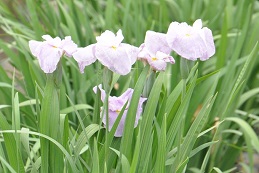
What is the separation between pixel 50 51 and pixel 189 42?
0.26 meters

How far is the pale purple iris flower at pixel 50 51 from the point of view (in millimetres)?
Answer: 1193

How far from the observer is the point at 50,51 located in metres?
1.21

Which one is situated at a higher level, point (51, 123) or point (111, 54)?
point (111, 54)

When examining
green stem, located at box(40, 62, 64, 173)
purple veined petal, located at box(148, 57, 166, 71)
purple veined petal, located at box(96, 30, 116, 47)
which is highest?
purple veined petal, located at box(96, 30, 116, 47)

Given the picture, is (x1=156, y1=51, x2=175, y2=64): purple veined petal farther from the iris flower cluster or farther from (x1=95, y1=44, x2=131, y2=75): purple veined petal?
(x1=95, y1=44, x2=131, y2=75): purple veined petal

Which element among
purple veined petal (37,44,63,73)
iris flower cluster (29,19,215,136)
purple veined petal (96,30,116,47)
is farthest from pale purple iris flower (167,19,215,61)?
purple veined petal (37,44,63,73)

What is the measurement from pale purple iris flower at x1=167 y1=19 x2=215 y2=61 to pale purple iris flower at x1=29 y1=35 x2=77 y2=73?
0.19 meters

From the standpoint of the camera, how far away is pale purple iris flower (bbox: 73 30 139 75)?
1.19m

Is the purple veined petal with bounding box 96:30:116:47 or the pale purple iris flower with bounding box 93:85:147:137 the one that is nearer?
the purple veined petal with bounding box 96:30:116:47

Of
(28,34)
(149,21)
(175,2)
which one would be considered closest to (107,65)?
(28,34)


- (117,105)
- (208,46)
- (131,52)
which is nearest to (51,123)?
(117,105)

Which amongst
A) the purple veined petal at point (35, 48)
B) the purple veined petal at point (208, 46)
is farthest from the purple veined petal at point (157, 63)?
the purple veined petal at point (35, 48)

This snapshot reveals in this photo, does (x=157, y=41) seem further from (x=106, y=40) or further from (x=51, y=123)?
(x=51, y=123)

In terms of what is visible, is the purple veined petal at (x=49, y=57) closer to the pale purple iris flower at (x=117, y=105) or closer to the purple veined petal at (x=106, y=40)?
the purple veined petal at (x=106, y=40)
